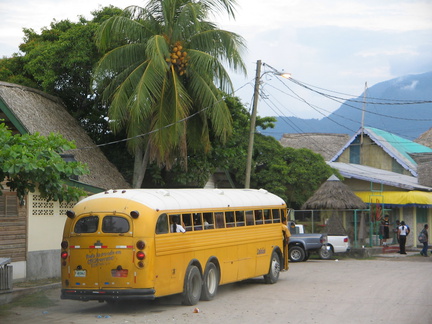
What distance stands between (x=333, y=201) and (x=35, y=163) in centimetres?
2376

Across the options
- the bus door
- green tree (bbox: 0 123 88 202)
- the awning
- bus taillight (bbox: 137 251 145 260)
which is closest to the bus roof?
the bus door

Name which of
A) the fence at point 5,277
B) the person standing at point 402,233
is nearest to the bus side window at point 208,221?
the fence at point 5,277

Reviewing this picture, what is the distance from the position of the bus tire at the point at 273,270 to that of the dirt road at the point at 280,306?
Answer: 21 centimetres

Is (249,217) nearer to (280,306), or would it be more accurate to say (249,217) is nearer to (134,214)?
(280,306)

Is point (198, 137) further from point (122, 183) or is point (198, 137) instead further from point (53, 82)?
point (53, 82)

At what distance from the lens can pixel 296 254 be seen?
30734 mm

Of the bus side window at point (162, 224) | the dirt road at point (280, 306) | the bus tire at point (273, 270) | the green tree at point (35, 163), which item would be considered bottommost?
the dirt road at point (280, 306)

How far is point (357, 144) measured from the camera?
52.3m

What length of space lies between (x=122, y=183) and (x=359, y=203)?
13528 mm

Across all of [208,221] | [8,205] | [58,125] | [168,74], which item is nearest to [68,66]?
[58,125]

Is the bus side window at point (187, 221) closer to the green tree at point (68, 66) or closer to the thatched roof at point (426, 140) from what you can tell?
the green tree at point (68, 66)

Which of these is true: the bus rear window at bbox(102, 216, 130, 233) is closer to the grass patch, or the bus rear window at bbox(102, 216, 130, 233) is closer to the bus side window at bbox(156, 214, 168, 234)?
the bus side window at bbox(156, 214, 168, 234)

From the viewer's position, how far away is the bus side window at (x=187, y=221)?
52.6 ft

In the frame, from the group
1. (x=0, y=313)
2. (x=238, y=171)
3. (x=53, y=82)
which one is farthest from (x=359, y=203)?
(x=0, y=313)
